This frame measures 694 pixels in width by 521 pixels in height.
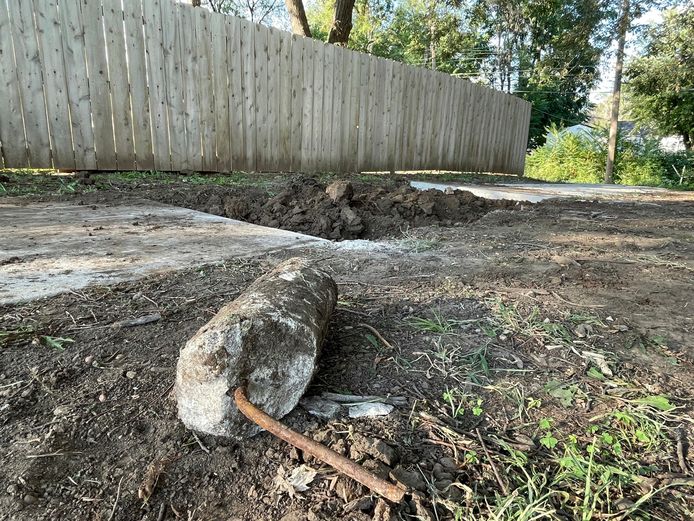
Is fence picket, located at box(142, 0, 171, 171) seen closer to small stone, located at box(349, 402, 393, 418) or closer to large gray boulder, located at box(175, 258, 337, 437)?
large gray boulder, located at box(175, 258, 337, 437)

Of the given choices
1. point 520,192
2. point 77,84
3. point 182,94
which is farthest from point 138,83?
point 520,192

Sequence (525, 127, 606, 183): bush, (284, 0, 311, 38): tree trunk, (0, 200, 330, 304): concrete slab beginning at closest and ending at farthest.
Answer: (0, 200, 330, 304): concrete slab
(284, 0, 311, 38): tree trunk
(525, 127, 606, 183): bush

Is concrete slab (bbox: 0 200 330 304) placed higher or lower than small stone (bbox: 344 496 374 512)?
higher

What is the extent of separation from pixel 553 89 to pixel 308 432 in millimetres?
23334

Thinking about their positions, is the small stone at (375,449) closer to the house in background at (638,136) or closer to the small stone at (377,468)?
the small stone at (377,468)

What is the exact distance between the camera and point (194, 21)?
17.5 ft

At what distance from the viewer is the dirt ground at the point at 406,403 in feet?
3.03

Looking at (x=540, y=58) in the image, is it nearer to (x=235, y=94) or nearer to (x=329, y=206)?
(x=235, y=94)

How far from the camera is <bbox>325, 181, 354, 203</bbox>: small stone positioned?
3.81 m

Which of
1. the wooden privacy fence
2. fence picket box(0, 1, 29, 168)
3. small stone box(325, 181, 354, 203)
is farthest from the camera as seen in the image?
the wooden privacy fence

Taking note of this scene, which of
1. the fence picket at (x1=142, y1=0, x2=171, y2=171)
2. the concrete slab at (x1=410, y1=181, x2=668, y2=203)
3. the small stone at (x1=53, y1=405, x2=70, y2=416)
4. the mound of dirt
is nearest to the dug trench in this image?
the mound of dirt

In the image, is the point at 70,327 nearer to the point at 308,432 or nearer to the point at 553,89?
the point at 308,432

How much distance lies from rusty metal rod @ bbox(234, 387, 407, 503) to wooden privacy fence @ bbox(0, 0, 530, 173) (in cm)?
482

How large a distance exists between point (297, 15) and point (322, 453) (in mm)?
9714
